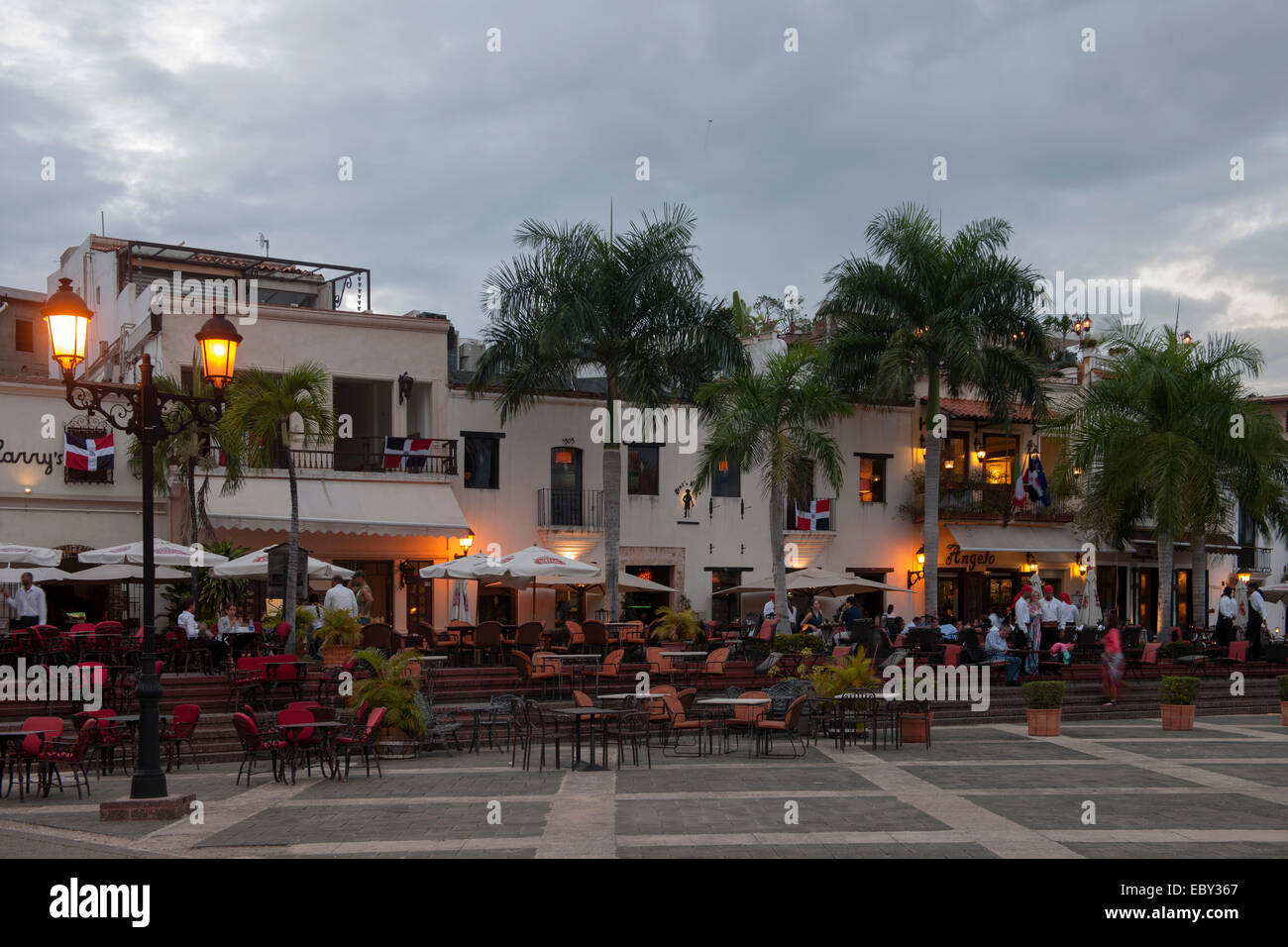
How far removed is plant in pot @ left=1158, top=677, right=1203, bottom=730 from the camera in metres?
20.8

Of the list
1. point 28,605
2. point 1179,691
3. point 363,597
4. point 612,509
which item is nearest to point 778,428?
point 612,509

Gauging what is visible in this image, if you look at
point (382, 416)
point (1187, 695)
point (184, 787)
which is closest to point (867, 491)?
point (382, 416)

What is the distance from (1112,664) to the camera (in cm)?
2303

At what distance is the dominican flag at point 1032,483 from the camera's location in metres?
36.7

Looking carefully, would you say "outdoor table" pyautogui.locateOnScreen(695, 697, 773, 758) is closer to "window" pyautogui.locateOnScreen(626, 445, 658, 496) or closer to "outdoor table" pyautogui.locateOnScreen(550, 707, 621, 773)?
"outdoor table" pyautogui.locateOnScreen(550, 707, 621, 773)

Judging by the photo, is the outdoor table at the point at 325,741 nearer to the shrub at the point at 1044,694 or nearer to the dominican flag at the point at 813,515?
the shrub at the point at 1044,694

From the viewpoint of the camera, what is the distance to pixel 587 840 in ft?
35.7

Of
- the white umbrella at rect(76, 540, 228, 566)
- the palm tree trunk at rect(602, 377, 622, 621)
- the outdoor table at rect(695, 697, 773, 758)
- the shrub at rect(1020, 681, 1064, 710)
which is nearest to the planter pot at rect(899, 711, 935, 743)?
the outdoor table at rect(695, 697, 773, 758)

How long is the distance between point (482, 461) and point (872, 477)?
41.5 feet

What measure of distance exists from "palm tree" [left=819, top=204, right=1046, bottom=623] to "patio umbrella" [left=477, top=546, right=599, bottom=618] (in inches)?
420

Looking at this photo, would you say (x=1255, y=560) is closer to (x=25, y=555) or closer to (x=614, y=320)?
(x=614, y=320)

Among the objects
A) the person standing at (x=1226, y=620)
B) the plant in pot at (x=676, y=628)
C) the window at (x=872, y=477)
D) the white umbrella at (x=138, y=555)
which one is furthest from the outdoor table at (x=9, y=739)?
the window at (x=872, y=477)

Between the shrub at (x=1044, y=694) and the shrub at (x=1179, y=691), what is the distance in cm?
248
